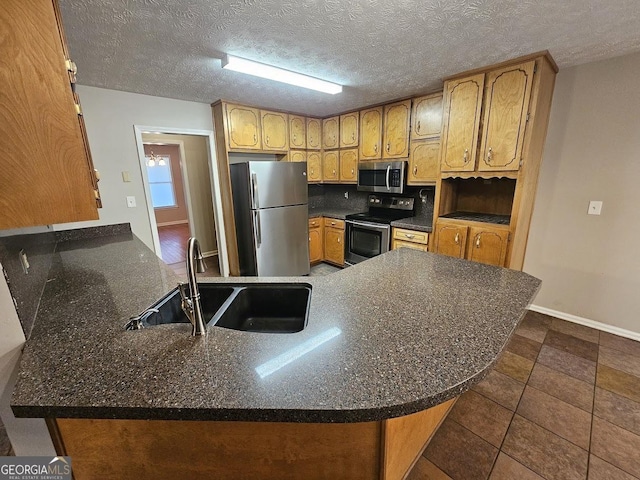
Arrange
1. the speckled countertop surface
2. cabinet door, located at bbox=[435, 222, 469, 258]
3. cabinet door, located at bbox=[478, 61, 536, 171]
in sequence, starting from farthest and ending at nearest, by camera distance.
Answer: cabinet door, located at bbox=[435, 222, 469, 258], cabinet door, located at bbox=[478, 61, 536, 171], the speckled countertop surface

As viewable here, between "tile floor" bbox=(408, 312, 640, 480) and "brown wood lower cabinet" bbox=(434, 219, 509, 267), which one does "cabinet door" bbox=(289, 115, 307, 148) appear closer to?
"brown wood lower cabinet" bbox=(434, 219, 509, 267)

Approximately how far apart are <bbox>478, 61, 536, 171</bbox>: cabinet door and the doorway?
281 centimetres

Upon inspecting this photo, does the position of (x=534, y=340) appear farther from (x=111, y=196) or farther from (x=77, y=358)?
(x=111, y=196)

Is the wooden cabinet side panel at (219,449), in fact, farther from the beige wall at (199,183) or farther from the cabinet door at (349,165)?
the beige wall at (199,183)

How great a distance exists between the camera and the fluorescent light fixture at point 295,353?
782 millimetres

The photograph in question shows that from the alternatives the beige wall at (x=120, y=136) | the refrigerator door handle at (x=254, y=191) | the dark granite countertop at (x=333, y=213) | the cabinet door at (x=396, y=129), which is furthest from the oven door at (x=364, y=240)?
the beige wall at (x=120, y=136)

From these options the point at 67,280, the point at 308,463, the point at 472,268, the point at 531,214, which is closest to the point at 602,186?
the point at 531,214

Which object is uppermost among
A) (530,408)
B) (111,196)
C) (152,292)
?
(111,196)

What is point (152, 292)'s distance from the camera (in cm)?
136

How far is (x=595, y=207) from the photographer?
2326 mm

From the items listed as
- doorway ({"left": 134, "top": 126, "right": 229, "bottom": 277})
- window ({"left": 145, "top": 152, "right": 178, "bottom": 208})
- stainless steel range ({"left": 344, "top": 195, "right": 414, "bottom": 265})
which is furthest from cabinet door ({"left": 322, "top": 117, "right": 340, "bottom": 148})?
window ({"left": 145, "top": 152, "right": 178, "bottom": 208})

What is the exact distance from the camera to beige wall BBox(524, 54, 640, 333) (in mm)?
2135

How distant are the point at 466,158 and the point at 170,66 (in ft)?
8.62

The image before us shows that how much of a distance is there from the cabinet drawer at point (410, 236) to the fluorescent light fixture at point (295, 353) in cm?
231
